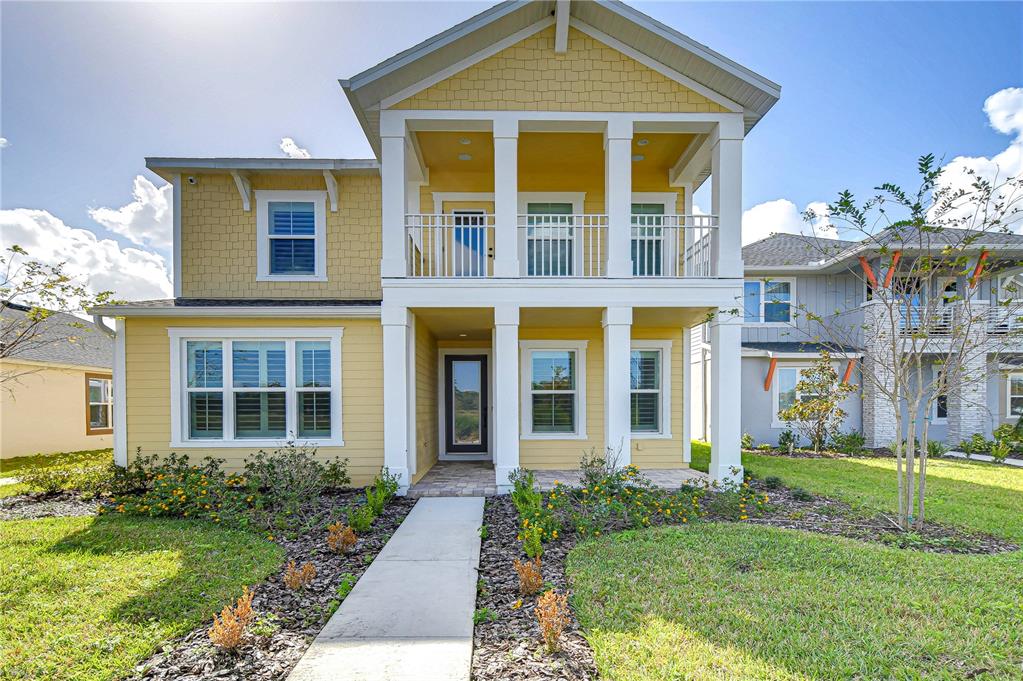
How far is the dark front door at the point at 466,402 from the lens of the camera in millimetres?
11562

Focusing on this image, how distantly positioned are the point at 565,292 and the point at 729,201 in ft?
9.43

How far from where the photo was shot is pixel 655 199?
9.98 metres

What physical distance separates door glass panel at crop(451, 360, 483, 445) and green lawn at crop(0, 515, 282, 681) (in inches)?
237

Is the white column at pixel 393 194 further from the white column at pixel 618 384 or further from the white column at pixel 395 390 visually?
the white column at pixel 618 384

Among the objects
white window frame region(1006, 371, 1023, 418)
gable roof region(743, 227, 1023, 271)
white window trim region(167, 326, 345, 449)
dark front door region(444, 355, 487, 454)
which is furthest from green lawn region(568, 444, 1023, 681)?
white window frame region(1006, 371, 1023, 418)

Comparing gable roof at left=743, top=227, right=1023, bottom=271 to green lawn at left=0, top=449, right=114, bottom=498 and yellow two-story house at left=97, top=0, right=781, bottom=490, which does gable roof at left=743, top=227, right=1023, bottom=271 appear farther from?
green lawn at left=0, top=449, right=114, bottom=498

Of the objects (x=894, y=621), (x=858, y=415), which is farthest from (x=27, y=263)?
(x=858, y=415)

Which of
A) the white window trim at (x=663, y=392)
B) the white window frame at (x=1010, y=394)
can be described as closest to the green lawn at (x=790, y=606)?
the white window trim at (x=663, y=392)

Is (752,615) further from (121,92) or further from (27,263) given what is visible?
(121,92)

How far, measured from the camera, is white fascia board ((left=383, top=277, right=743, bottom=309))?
300 inches

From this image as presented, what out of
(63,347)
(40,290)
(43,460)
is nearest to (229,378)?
(40,290)

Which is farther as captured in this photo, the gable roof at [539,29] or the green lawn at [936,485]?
the gable roof at [539,29]

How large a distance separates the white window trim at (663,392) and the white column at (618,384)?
2.33 meters

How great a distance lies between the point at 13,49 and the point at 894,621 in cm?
1362
